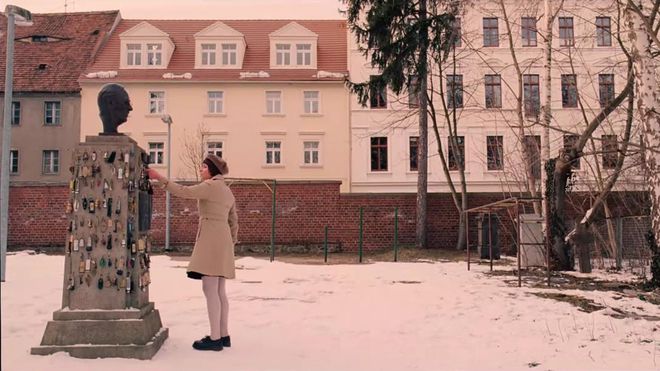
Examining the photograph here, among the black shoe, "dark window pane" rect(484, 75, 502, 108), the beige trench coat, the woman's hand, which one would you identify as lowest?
the black shoe

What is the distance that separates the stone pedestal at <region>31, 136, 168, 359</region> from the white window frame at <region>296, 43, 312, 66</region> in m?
27.7

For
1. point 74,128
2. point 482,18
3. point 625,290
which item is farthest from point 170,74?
point 625,290

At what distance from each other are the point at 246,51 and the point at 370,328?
2846cm

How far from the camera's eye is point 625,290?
32.2 feet

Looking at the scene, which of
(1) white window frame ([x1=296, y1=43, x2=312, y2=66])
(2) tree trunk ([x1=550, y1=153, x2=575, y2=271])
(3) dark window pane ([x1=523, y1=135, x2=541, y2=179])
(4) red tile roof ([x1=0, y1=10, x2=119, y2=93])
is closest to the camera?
(2) tree trunk ([x1=550, y1=153, x2=575, y2=271])

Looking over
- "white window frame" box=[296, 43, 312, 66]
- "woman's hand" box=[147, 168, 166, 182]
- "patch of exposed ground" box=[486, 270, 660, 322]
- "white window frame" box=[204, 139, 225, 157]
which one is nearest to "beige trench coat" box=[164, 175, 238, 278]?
"woman's hand" box=[147, 168, 166, 182]

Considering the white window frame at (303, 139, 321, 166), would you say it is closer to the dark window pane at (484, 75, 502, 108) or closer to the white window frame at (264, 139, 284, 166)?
the white window frame at (264, 139, 284, 166)

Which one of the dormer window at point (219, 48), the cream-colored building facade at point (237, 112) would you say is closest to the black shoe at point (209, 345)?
the cream-colored building facade at point (237, 112)

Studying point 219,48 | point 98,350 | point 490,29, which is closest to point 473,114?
point 490,29

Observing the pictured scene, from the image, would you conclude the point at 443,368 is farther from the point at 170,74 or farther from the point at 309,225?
the point at 170,74

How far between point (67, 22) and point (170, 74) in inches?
389

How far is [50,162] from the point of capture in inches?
1236

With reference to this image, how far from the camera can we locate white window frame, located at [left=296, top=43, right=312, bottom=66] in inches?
1271

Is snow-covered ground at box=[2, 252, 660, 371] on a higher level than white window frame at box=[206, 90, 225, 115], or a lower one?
lower
